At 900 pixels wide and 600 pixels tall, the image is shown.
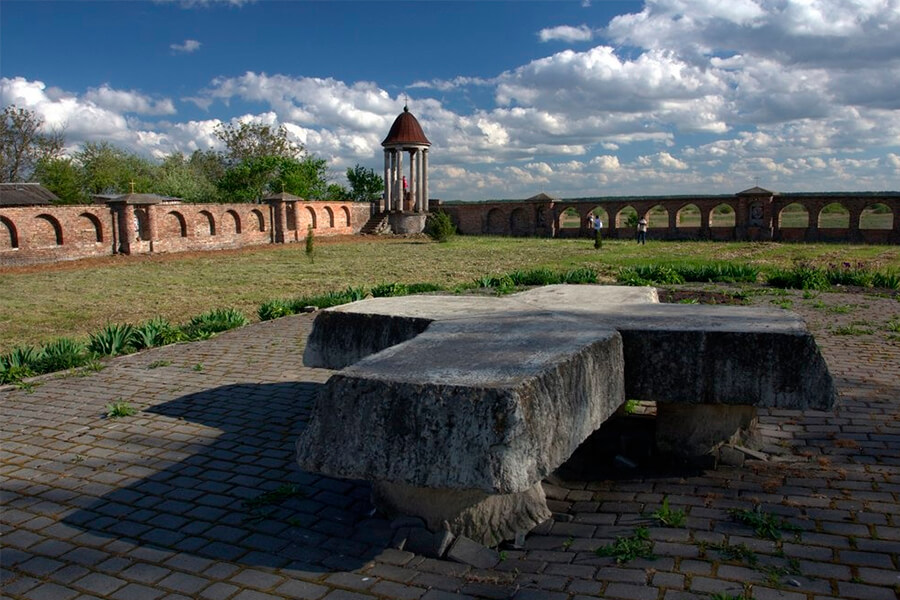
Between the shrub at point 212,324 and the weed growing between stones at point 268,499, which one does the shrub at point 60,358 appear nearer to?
the shrub at point 212,324

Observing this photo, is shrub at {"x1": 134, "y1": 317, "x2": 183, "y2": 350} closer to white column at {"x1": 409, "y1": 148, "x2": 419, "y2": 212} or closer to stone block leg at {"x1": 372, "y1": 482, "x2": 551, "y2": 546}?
stone block leg at {"x1": 372, "y1": 482, "x2": 551, "y2": 546}

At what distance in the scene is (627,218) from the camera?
129ft

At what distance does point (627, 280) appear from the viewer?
12.1 meters

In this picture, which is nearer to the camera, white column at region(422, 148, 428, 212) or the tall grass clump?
the tall grass clump

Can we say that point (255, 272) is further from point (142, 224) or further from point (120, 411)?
point (120, 411)

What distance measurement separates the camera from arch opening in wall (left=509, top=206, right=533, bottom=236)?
125ft

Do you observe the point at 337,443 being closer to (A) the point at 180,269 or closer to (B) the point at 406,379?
(B) the point at 406,379

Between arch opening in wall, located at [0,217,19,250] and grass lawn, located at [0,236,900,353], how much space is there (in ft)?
5.17

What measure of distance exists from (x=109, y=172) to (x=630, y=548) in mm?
59953

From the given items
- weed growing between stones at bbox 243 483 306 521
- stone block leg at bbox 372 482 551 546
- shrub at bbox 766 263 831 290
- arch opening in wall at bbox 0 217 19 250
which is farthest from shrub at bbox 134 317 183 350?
arch opening in wall at bbox 0 217 19 250

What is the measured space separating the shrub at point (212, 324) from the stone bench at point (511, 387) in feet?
13.6

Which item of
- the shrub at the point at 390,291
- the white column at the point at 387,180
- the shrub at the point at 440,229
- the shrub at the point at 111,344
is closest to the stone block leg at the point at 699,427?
the shrub at the point at 111,344

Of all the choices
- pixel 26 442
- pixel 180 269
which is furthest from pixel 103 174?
pixel 26 442

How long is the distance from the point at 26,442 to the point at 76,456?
551mm
